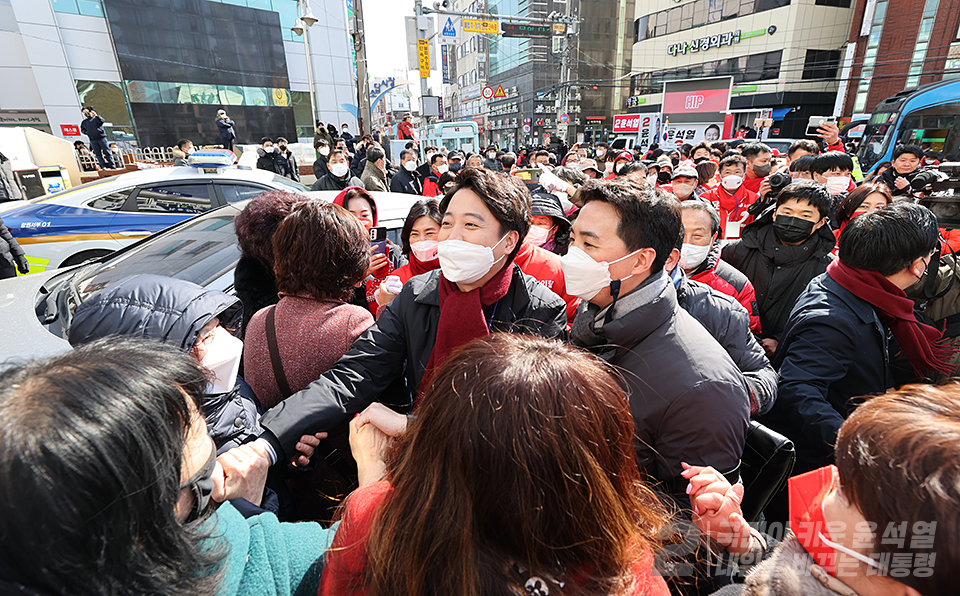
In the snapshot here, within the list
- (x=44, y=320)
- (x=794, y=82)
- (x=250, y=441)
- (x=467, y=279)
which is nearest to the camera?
(x=250, y=441)

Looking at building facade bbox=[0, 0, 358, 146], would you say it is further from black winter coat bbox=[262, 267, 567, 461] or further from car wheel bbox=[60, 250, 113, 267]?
black winter coat bbox=[262, 267, 567, 461]

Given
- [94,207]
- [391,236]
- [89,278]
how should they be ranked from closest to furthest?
1. [89,278]
2. [391,236]
3. [94,207]

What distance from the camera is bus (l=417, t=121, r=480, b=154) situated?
17.3 m

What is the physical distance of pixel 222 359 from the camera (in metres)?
1.42

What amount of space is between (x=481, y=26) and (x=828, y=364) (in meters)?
22.3

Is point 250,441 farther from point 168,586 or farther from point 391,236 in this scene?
point 391,236

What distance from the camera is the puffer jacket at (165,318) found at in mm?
1246

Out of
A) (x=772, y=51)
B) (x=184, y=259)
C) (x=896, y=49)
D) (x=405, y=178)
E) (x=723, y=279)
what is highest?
(x=772, y=51)

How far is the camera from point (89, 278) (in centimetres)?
322

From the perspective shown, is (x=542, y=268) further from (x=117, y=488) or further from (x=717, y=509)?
(x=117, y=488)

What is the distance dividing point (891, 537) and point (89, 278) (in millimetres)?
4375

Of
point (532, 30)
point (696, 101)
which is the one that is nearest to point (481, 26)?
point (532, 30)

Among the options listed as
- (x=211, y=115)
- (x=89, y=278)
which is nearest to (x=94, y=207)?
(x=89, y=278)

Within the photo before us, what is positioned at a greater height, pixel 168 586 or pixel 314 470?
pixel 168 586
